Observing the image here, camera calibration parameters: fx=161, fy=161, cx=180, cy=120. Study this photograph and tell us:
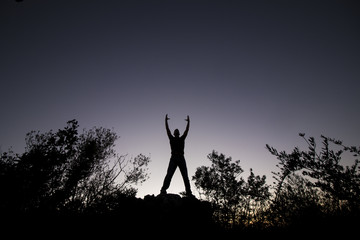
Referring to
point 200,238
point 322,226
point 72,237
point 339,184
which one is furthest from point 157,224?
point 339,184

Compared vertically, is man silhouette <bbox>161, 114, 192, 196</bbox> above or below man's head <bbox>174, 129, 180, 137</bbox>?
below

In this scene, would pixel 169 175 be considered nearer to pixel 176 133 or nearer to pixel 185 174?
pixel 185 174

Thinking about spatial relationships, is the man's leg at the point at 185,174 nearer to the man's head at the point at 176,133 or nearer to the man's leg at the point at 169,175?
the man's leg at the point at 169,175

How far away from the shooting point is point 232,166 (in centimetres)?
1744

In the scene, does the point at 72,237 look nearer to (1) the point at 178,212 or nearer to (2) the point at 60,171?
(1) the point at 178,212

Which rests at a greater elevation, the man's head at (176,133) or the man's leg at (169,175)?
the man's head at (176,133)

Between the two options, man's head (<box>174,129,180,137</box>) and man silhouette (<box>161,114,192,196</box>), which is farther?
man's head (<box>174,129,180,137</box>)

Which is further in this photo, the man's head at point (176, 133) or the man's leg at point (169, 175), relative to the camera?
the man's head at point (176, 133)

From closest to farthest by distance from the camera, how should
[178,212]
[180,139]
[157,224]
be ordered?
[157,224] → [178,212] → [180,139]

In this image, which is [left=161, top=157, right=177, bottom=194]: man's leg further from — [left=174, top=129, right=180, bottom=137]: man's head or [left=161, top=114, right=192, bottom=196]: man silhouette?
[left=174, top=129, right=180, bottom=137]: man's head

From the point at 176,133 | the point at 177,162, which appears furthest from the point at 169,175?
the point at 176,133

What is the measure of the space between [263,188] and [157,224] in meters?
15.3

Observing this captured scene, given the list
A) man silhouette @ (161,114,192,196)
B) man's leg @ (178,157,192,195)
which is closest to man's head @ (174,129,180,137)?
man silhouette @ (161,114,192,196)

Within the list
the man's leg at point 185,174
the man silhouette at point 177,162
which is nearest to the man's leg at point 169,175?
the man silhouette at point 177,162
